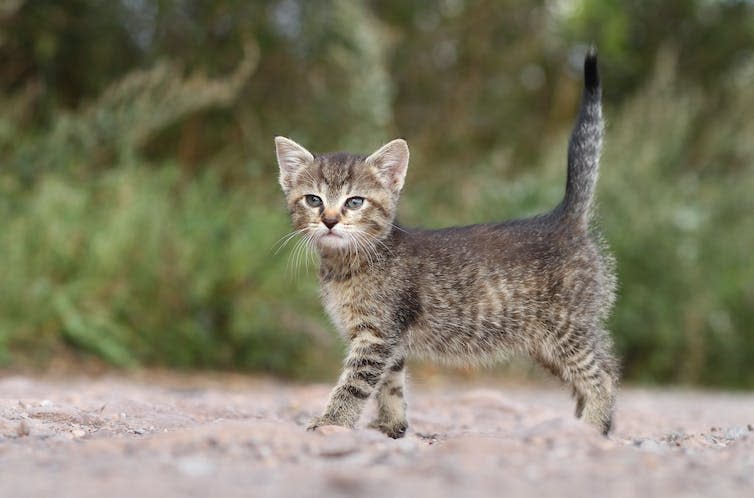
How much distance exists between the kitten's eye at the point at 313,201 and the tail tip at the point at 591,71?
1.55m

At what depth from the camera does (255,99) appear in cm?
1108

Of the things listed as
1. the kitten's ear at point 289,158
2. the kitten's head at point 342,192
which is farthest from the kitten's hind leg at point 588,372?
the kitten's ear at point 289,158

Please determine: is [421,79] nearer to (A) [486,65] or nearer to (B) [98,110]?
(A) [486,65]

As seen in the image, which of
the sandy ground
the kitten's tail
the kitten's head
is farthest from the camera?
the kitten's tail

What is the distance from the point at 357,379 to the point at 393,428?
43 cm

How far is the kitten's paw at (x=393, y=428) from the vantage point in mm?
4988

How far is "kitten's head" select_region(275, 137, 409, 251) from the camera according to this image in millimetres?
5105

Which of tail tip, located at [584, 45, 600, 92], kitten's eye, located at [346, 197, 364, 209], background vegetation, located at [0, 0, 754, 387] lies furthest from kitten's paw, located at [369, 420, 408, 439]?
background vegetation, located at [0, 0, 754, 387]

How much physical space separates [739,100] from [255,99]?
6.16 m

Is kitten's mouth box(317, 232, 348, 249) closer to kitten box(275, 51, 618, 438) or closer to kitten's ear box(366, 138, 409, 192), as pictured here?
kitten box(275, 51, 618, 438)

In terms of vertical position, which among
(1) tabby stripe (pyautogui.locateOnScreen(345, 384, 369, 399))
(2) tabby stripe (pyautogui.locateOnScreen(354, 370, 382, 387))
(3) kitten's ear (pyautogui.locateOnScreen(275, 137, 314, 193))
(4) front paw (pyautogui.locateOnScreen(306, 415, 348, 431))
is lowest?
(4) front paw (pyautogui.locateOnScreen(306, 415, 348, 431))

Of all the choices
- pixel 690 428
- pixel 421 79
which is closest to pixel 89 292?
pixel 690 428

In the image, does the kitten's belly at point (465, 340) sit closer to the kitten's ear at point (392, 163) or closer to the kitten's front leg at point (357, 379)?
the kitten's front leg at point (357, 379)

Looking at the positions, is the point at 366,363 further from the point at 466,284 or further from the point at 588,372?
the point at 588,372
